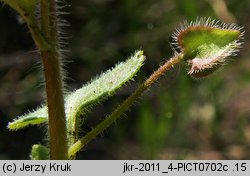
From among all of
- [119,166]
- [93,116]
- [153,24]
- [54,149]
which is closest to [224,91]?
[153,24]

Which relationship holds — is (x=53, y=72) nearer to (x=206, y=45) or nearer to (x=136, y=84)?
(x=206, y=45)

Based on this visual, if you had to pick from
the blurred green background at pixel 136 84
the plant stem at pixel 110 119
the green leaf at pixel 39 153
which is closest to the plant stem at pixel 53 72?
the plant stem at pixel 110 119

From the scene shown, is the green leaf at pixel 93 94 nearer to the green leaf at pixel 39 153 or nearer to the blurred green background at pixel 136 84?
the green leaf at pixel 39 153

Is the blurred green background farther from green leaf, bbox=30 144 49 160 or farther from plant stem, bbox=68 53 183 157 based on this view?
plant stem, bbox=68 53 183 157

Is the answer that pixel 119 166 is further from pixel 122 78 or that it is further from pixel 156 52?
pixel 156 52

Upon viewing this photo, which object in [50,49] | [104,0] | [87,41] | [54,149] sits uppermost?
[104,0]

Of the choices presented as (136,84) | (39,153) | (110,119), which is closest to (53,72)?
(110,119)
